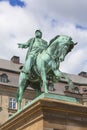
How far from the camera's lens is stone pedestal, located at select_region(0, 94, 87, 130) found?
1070 cm

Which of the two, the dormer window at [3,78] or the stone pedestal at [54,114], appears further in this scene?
the dormer window at [3,78]

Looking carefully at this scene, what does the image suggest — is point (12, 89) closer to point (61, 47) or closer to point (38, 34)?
point (38, 34)

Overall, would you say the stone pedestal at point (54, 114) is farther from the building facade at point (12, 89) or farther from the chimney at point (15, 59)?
the chimney at point (15, 59)

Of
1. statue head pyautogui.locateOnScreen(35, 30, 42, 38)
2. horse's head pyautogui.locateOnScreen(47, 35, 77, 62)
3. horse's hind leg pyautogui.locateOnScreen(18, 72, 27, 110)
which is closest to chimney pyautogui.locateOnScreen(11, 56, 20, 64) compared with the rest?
statue head pyautogui.locateOnScreen(35, 30, 42, 38)

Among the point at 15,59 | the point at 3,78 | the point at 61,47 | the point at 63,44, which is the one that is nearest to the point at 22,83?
the point at 61,47

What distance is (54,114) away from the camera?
10.8 meters

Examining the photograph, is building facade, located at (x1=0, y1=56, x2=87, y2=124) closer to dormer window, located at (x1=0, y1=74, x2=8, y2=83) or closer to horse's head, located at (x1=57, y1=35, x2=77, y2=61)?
dormer window, located at (x1=0, y1=74, x2=8, y2=83)

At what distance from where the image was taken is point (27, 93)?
172 ft

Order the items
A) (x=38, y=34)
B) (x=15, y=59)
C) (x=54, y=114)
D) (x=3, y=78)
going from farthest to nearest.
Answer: (x=15, y=59) → (x=3, y=78) → (x=38, y=34) → (x=54, y=114)

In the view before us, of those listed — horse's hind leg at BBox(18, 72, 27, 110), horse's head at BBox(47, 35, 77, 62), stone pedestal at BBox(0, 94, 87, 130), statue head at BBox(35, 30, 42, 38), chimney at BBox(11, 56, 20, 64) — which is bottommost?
→ stone pedestal at BBox(0, 94, 87, 130)

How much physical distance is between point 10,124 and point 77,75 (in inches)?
2089

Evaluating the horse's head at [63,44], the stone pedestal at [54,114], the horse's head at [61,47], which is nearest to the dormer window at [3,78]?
the horse's head at [61,47]

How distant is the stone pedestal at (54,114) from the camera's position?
10.7 m

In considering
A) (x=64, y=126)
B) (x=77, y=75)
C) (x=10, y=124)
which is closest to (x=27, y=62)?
(x=10, y=124)
